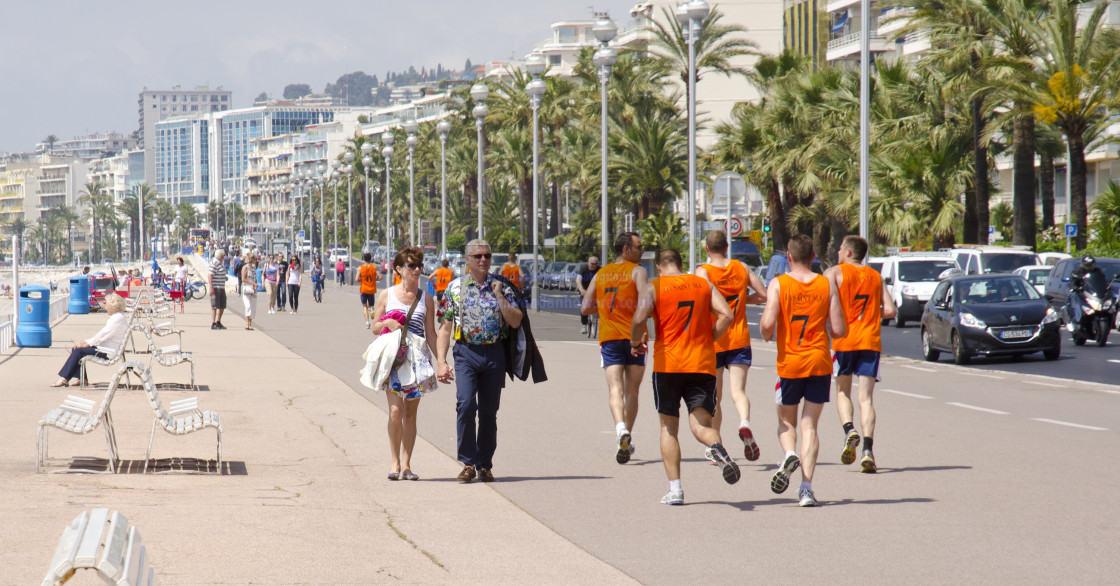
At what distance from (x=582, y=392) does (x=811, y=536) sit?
856 cm

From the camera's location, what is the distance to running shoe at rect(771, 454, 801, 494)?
8.34m

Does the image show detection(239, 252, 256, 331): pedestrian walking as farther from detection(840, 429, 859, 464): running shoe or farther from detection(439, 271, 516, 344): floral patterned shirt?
detection(840, 429, 859, 464): running shoe

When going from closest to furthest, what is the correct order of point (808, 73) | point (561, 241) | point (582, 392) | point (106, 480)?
1. point (106, 480)
2. point (582, 392)
3. point (808, 73)
4. point (561, 241)

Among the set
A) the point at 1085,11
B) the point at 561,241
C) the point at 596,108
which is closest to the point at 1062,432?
the point at 596,108

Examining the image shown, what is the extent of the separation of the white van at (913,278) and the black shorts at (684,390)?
24.5 metres

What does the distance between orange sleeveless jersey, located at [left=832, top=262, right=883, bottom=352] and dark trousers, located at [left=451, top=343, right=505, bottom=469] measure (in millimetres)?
2486

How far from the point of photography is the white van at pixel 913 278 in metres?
32.2

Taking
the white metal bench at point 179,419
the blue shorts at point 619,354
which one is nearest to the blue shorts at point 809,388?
the blue shorts at point 619,354

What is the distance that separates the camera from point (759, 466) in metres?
10.1

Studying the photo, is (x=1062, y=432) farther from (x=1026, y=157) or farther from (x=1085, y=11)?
(x=1085, y=11)

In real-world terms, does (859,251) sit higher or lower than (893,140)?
lower

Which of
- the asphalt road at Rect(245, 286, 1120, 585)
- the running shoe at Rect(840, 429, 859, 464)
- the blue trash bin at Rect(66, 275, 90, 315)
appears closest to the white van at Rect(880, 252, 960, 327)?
the asphalt road at Rect(245, 286, 1120, 585)

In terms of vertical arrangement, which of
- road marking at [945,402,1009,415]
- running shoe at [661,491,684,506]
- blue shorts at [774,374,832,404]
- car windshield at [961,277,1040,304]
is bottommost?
road marking at [945,402,1009,415]

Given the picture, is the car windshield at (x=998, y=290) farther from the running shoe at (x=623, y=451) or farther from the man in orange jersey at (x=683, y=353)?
the man in orange jersey at (x=683, y=353)
